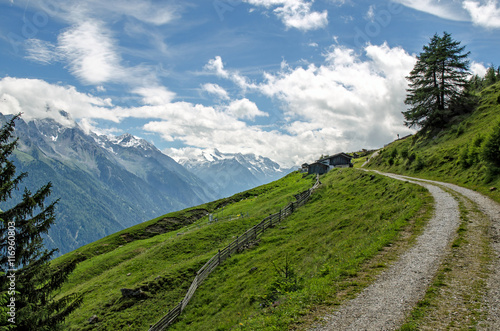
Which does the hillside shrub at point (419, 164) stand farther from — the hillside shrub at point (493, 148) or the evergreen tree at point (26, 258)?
the evergreen tree at point (26, 258)

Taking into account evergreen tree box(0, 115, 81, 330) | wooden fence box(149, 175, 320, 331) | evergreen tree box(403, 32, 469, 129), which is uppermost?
evergreen tree box(403, 32, 469, 129)

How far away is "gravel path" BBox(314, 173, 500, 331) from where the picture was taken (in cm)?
946

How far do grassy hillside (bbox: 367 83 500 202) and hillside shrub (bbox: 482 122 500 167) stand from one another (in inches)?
22.5

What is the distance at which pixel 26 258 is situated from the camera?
15.4 m

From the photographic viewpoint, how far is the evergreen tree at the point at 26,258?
14414 millimetres

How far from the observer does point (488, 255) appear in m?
13.1

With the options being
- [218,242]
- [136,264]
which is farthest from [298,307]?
[136,264]

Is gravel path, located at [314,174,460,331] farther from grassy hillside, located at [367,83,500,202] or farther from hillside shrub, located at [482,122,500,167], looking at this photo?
hillside shrub, located at [482,122,500,167]

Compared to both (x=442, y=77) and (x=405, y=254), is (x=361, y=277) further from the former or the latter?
(x=442, y=77)

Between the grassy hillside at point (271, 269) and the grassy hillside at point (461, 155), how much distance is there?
6.83 meters

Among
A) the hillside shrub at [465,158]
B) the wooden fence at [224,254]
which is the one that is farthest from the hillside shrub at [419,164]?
the wooden fence at [224,254]

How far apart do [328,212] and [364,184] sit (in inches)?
423

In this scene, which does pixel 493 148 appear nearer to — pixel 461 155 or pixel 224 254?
pixel 461 155

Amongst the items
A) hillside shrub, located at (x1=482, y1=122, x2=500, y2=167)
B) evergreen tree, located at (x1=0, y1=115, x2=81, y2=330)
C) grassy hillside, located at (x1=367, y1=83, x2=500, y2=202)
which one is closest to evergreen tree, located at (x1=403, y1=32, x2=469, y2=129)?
grassy hillside, located at (x1=367, y1=83, x2=500, y2=202)
